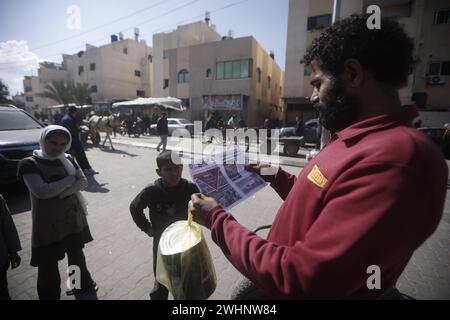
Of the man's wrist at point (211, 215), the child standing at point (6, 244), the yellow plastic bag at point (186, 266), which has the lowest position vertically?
the child standing at point (6, 244)

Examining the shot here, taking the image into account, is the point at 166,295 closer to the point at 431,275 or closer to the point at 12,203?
the point at 431,275

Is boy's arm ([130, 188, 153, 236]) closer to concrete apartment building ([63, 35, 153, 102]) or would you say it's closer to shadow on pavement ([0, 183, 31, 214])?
shadow on pavement ([0, 183, 31, 214])

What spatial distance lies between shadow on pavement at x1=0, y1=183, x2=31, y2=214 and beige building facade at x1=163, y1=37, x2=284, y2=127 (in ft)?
64.0

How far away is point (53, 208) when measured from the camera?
87.9 inches

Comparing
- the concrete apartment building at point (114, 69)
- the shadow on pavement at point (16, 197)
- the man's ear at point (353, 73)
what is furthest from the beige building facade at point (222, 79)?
the man's ear at point (353, 73)

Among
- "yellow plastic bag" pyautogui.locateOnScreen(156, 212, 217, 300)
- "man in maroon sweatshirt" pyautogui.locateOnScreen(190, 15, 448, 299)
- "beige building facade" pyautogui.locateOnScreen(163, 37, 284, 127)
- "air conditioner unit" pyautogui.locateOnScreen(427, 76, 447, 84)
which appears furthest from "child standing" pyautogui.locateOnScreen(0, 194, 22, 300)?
"air conditioner unit" pyautogui.locateOnScreen(427, 76, 447, 84)

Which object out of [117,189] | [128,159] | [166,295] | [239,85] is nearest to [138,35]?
[239,85]

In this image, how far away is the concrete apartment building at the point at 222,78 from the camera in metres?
23.5

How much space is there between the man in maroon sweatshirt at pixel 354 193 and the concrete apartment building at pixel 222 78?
893 inches

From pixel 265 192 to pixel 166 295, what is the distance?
3999mm

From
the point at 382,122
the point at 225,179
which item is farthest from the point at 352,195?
the point at 225,179

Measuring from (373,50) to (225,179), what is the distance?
1.04 metres

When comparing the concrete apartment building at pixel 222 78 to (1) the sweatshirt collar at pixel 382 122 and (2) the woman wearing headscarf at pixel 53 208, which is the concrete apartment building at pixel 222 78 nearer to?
(2) the woman wearing headscarf at pixel 53 208

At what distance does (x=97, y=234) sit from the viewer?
12.6ft
